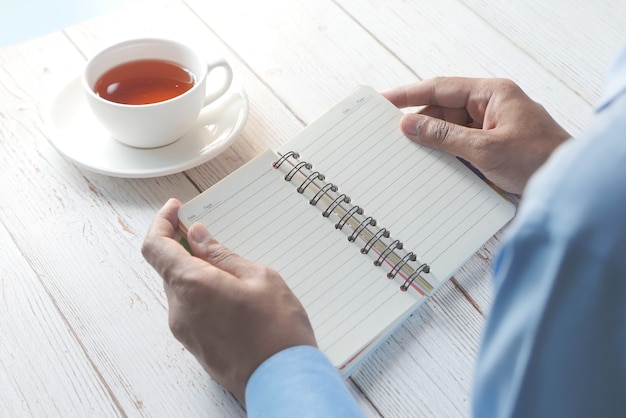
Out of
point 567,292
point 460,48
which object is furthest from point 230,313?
point 460,48

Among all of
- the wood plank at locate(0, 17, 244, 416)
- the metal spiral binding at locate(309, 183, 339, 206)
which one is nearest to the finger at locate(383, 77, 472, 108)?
the metal spiral binding at locate(309, 183, 339, 206)

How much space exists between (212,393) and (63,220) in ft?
1.10

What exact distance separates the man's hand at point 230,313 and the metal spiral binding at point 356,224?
135mm

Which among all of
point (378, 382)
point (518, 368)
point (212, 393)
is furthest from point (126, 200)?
point (518, 368)

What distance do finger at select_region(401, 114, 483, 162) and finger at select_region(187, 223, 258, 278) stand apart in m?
0.31

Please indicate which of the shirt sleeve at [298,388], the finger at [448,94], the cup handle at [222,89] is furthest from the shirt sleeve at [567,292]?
the cup handle at [222,89]

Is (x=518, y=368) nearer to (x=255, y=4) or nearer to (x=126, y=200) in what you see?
(x=126, y=200)

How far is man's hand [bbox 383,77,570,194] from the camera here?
975mm

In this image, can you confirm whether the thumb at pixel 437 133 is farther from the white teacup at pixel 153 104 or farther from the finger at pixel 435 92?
the white teacup at pixel 153 104

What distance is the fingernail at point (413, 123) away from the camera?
3.30 feet

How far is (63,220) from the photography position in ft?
3.28

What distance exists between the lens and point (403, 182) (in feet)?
3.19

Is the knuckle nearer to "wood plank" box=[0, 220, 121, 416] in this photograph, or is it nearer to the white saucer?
the white saucer

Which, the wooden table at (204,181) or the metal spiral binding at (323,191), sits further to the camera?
the metal spiral binding at (323,191)
